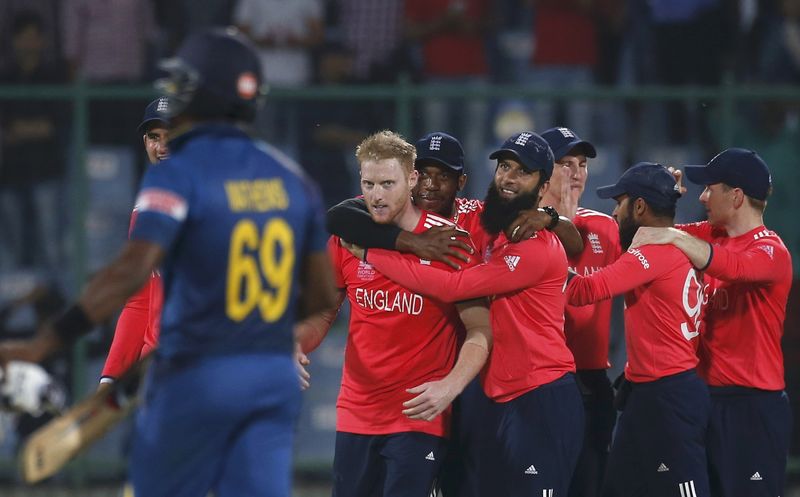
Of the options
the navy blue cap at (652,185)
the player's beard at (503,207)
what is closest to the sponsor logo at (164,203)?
the player's beard at (503,207)

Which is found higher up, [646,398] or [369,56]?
[369,56]

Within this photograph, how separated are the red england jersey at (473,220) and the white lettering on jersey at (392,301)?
44 centimetres

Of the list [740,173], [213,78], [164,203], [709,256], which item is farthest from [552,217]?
[164,203]

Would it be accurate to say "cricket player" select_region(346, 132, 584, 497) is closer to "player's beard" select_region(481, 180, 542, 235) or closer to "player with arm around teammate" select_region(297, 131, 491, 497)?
"player's beard" select_region(481, 180, 542, 235)

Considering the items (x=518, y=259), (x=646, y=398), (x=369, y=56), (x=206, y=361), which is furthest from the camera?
(x=369, y=56)

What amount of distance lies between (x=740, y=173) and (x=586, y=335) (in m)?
1.14

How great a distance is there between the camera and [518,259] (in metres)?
6.50

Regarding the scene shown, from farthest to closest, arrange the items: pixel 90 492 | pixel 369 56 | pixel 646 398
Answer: pixel 369 56, pixel 90 492, pixel 646 398

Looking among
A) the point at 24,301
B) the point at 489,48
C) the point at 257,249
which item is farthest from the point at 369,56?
the point at 257,249

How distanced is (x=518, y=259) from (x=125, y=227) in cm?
489

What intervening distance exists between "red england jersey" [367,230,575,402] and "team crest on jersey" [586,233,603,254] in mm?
764

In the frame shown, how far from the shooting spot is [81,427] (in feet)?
16.0

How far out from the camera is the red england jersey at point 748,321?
711 centimetres

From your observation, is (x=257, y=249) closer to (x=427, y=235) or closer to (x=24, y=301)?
(x=427, y=235)
